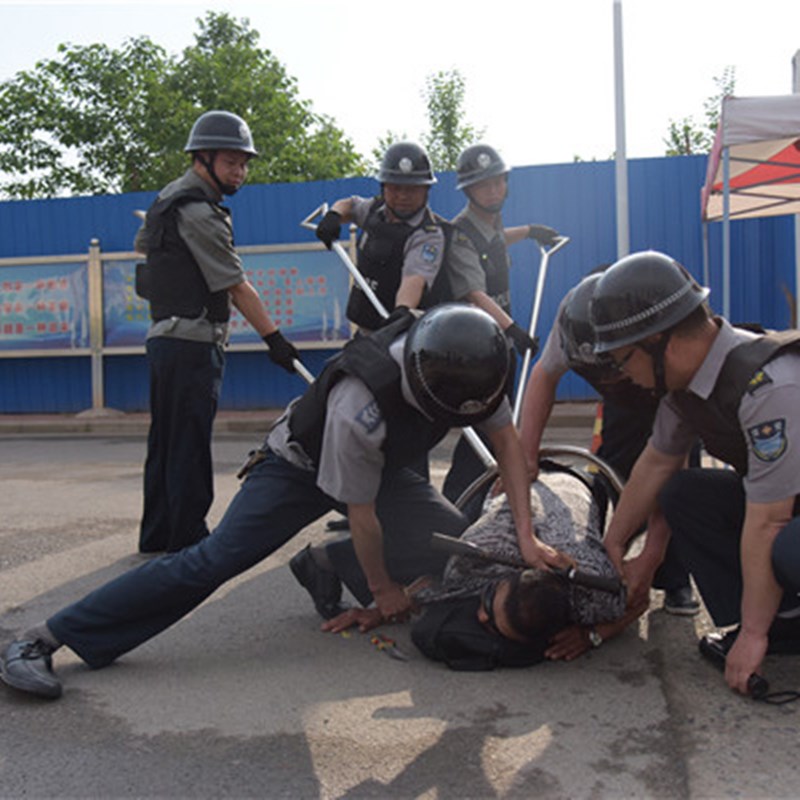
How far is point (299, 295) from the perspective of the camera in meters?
11.1

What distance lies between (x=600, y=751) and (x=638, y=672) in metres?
0.58

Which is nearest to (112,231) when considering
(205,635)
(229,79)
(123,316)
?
(123,316)

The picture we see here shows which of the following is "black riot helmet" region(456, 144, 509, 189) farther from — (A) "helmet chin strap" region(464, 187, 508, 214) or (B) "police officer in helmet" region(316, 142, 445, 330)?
(B) "police officer in helmet" region(316, 142, 445, 330)

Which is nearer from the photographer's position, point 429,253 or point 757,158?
point 429,253

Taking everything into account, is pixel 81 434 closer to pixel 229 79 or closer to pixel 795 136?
pixel 795 136

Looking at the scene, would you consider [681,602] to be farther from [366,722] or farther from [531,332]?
[531,332]

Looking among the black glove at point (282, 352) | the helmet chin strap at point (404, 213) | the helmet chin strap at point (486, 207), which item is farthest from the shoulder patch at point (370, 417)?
the helmet chin strap at point (486, 207)

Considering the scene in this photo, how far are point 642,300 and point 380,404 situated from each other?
77 centimetres

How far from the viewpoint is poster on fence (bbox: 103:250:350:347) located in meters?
11.0

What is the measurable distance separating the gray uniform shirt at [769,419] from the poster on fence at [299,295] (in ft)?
28.1

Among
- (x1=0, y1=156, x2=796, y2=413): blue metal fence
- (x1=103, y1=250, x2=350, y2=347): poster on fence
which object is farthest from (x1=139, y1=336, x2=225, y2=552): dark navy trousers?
(x1=0, y1=156, x2=796, y2=413): blue metal fence

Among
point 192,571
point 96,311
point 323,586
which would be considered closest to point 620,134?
point 96,311

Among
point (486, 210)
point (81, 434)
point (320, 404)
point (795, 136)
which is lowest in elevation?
point (81, 434)

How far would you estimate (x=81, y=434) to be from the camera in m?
10.9
